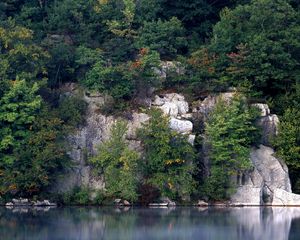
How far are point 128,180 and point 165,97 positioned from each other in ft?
18.4

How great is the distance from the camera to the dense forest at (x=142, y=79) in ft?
132

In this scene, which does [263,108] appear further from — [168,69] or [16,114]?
[16,114]

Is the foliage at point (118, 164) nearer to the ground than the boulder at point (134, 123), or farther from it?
nearer to the ground

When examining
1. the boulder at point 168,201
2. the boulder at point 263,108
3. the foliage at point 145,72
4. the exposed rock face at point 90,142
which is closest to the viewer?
the boulder at point 168,201

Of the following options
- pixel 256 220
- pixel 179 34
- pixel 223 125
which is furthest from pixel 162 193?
pixel 179 34

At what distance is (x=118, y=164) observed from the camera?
4081 centimetres

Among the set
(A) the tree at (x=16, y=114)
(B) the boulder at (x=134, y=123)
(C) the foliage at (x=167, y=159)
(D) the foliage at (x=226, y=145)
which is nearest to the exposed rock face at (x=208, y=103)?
(D) the foliage at (x=226, y=145)

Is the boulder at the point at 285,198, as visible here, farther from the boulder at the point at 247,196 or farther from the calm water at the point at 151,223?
the calm water at the point at 151,223

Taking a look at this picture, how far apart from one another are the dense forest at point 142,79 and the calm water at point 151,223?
235cm

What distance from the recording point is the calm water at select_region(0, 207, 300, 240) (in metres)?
29.9

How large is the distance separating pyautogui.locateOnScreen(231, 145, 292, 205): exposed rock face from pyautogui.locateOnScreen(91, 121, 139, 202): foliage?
15.6ft

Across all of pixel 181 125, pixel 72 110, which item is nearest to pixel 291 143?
pixel 181 125

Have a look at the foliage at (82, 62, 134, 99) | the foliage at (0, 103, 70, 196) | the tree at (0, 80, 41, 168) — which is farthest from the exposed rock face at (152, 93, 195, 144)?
the tree at (0, 80, 41, 168)

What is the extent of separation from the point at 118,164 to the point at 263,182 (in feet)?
21.3
